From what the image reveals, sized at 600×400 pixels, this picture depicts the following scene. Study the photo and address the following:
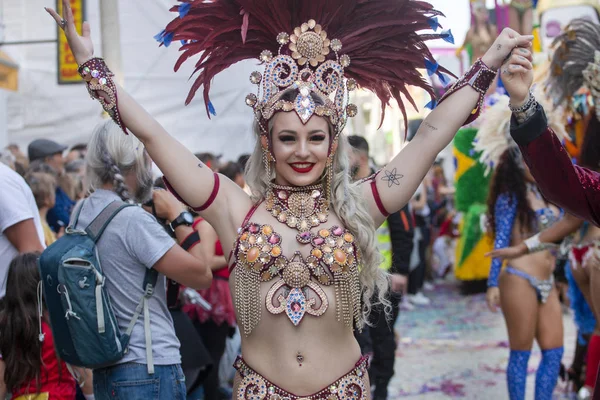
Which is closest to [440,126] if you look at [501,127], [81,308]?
[81,308]

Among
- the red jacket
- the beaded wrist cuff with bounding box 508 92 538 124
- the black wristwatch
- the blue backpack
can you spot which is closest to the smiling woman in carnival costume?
the beaded wrist cuff with bounding box 508 92 538 124

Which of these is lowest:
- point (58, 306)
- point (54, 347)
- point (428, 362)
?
point (428, 362)

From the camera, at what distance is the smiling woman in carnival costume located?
298cm

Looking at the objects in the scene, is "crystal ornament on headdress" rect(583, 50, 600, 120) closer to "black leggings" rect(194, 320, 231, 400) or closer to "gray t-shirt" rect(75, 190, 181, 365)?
"gray t-shirt" rect(75, 190, 181, 365)

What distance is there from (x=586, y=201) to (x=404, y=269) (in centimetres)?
361

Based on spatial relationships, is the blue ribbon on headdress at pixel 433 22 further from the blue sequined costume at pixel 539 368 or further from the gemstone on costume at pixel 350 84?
the blue sequined costume at pixel 539 368

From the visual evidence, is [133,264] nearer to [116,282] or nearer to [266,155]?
[116,282]

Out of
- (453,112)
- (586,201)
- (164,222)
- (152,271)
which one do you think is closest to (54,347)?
(152,271)

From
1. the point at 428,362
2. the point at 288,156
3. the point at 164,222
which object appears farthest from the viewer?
the point at 428,362

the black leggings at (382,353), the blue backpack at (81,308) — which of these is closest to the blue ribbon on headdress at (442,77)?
the blue backpack at (81,308)

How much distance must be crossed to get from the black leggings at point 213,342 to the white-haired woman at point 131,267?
219 centimetres

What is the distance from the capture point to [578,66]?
4.93 metres

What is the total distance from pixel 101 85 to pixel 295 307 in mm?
1109

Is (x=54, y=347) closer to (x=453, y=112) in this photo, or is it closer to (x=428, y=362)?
(x=453, y=112)
